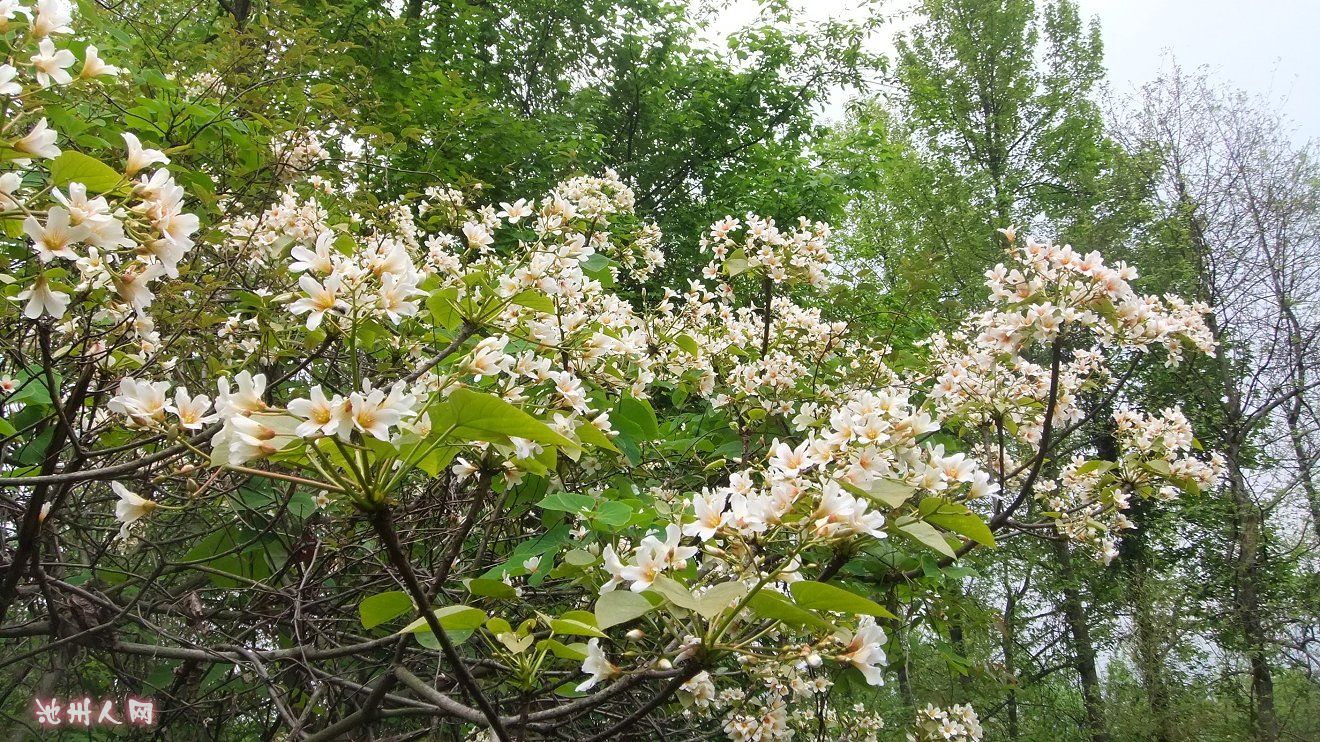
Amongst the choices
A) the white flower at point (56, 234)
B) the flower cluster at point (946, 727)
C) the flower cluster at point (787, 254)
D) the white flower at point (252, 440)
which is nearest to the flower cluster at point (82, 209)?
the white flower at point (56, 234)

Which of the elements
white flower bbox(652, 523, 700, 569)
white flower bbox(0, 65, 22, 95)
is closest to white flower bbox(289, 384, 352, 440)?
white flower bbox(652, 523, 700, 569)

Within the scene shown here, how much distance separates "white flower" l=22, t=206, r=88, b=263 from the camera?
3.35ft

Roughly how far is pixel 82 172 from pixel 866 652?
4.47ft

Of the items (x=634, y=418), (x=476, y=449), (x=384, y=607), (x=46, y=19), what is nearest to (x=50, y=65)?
(x=46, y=19)

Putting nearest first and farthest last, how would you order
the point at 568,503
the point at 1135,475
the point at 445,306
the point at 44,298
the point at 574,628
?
the point at 574,628
the point at 44,298
the point at 445,306
the point at 568,503
the point at 1135,475

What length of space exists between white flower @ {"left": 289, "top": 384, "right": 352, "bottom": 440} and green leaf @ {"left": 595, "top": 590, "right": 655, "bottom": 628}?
1.36 ft

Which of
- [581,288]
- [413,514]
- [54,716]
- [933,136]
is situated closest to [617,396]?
[581,288]

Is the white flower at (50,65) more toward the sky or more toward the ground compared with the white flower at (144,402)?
more toward the sky

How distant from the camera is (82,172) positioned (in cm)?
106

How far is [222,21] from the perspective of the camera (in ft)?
16.1

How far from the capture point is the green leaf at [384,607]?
4.18 ft

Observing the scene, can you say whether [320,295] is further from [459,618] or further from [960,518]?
[960,518]

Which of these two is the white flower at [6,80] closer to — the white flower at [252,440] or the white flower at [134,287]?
the white flower at [134,287]

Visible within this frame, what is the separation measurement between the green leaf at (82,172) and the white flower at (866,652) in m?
1.30
